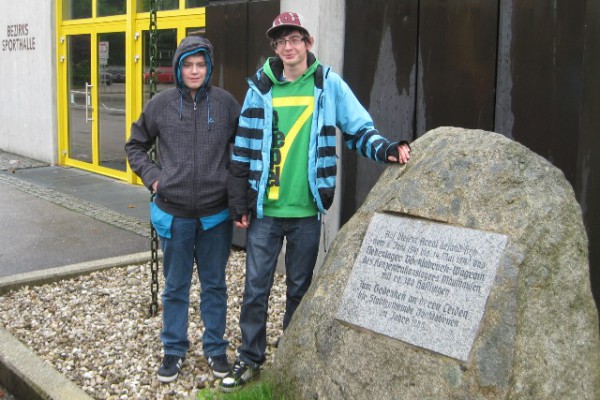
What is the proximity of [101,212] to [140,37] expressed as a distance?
3034 mm

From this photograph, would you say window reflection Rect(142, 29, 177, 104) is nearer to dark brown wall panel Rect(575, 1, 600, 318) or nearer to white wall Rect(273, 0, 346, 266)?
white wall Rect(273, 0, 346, 266)

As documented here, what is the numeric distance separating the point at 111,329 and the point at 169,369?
1.04m

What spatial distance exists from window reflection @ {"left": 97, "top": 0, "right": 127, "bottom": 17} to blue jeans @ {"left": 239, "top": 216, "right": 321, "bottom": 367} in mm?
8267

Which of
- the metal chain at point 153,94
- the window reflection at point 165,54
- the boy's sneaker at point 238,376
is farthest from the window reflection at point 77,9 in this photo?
the boy's sneaker at point 238,376

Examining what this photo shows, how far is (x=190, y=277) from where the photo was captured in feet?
13.5

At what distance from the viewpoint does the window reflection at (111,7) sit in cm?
1127

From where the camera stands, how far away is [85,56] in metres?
12.4

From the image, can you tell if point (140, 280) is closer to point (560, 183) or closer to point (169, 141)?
point (169, 141)

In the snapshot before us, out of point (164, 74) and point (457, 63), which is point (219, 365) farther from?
point (164, 74)

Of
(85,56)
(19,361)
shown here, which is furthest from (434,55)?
(85,56)

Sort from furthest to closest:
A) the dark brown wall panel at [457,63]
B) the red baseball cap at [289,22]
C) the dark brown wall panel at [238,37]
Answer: the dark brown wall panel at [238,37], the dark brown wall panel at [457,63], the red baseball cap at [289,22]

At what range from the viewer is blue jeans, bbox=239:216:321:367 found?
3.90m

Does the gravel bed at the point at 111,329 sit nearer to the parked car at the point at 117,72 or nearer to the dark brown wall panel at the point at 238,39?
the dark brown wall panel at the point at 238,39

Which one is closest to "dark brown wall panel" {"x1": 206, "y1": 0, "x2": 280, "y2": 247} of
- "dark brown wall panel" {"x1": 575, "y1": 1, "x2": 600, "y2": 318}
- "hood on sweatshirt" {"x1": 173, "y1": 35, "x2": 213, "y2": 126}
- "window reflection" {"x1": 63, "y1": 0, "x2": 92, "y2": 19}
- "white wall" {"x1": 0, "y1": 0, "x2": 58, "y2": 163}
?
"hood on sweatshirt" {"x1": 173, "y1": 35, "x2": 213, "y2": 126}
